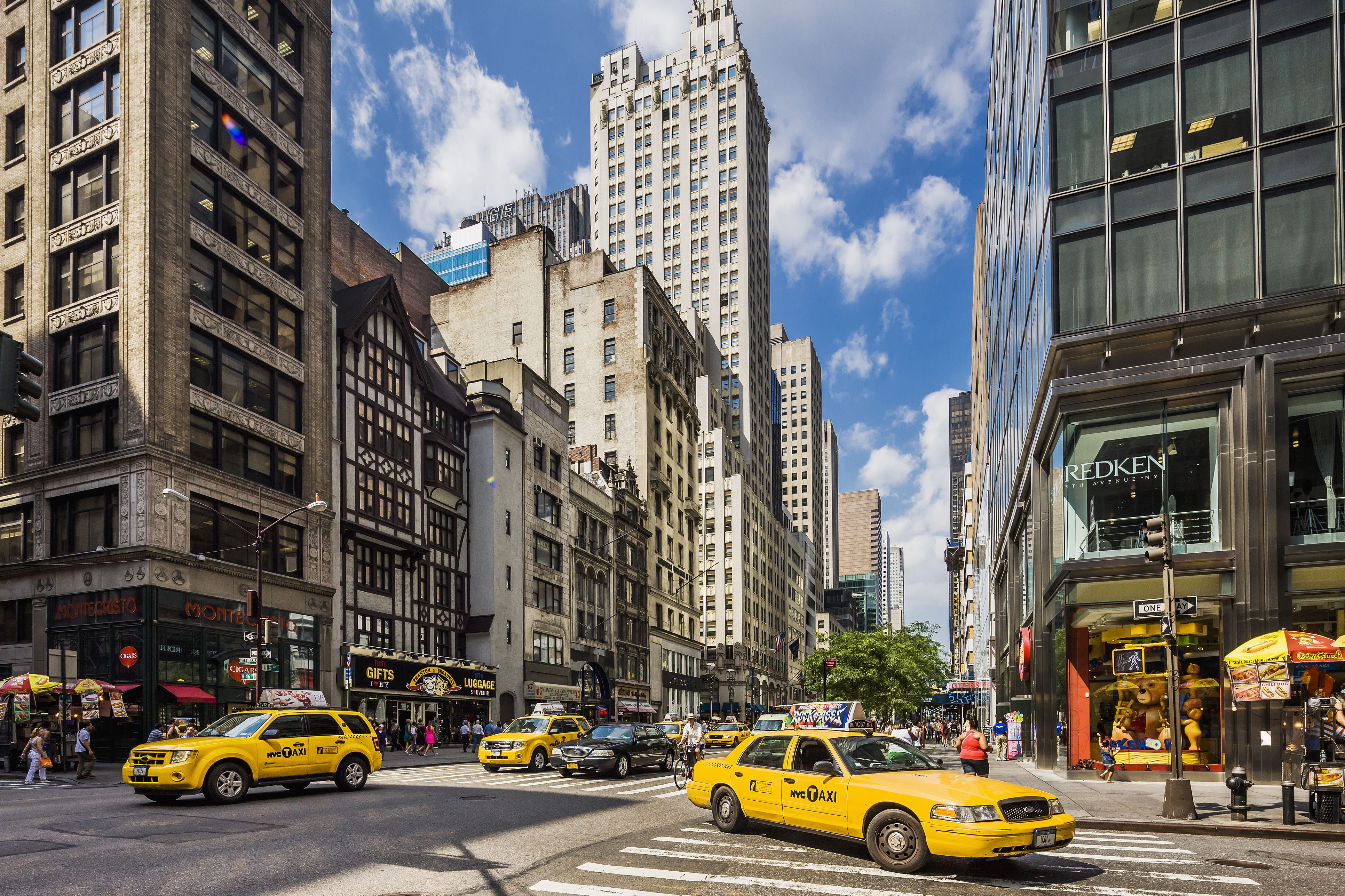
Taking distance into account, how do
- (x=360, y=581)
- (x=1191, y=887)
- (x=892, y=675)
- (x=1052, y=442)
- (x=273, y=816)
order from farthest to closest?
(x=892, y=675) → (x=360, y=581) → (x=1052, y=442) → (x=273, y=816) → (x=1191, y=887)

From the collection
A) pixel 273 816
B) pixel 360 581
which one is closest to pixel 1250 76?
pixel 273 816

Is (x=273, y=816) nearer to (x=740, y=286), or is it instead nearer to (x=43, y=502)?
(x=43, y=502)

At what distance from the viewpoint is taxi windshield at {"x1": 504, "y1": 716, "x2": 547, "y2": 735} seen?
2886cm

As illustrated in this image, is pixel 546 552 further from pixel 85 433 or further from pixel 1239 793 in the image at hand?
pixel 1239 793

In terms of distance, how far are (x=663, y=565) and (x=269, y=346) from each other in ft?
170

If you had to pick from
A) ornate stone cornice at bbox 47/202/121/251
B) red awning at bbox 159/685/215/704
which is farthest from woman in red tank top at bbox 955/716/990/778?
ornate stone cornice at bbox 47/202/121/251

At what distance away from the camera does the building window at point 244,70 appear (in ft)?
128

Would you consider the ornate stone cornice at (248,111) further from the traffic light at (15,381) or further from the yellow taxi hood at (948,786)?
the yellow taxi hood at (948,786)

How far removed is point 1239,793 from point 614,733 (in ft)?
52.2

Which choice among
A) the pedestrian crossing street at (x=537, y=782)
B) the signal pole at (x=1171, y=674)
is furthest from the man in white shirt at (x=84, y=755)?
A: the signal pole at (x=1171, y=674)

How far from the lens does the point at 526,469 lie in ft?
195

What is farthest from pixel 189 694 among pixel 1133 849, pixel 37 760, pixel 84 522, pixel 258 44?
pixel 1133 849

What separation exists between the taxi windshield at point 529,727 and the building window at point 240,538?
12.5 meters

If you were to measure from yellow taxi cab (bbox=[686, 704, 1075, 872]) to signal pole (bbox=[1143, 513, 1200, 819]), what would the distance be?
497 centimetres
